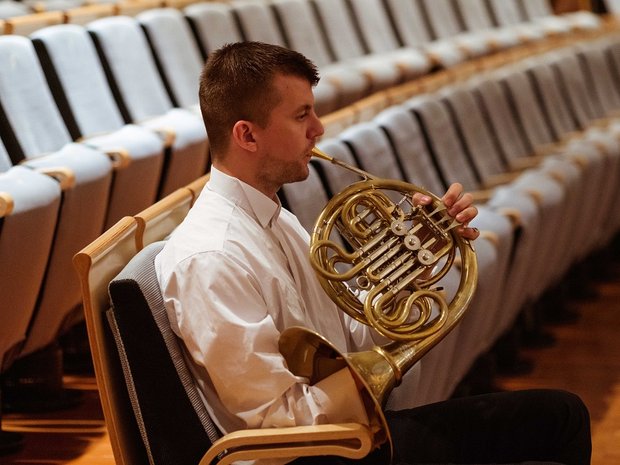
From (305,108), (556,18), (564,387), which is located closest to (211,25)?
(564,387)

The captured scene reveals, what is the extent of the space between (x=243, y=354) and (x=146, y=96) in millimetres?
591

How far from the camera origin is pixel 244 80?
18.5 inches

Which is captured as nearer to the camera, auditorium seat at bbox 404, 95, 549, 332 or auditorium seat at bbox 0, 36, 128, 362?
auditorium seat at bbox 0, 36, 128, 362

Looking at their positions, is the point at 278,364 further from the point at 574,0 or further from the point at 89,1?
the point at 574,0

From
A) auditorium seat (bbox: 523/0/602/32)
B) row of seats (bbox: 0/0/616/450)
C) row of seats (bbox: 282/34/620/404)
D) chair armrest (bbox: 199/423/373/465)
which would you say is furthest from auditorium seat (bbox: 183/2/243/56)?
auditorium seat (bbox: 523/0/602/32)

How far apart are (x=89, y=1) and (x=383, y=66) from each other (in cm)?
36

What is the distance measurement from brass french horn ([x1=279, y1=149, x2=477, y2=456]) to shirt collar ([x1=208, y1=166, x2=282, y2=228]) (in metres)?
0.03

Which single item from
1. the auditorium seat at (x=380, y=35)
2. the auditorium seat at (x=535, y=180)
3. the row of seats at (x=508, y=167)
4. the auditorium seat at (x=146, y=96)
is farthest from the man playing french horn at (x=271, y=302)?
the auditorium seat at (x=380, y=35)

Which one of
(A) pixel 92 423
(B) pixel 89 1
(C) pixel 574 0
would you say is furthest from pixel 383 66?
(C) pixel 574 0

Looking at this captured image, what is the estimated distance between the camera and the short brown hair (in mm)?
469

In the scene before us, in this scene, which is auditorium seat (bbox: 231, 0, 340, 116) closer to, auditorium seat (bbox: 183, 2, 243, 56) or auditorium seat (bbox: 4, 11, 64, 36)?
auditorium seat (bbox: 183, 2, 243, 56)

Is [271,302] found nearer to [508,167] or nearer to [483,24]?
[508,167]

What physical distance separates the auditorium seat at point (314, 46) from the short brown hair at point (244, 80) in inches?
27.9

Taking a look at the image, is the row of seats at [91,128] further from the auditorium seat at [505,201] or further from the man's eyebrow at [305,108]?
the man's eyebrow at [305,108]
